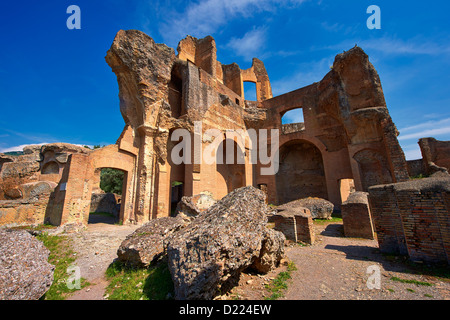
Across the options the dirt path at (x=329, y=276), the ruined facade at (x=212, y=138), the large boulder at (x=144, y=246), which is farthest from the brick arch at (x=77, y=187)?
the large boulder at (x=144, y=246)

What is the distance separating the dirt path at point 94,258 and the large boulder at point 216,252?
1.86 meters

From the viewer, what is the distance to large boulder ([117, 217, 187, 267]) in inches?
171

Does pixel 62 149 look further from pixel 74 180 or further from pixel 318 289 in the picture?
pixel 318 289

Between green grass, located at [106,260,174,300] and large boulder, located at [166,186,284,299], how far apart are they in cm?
67

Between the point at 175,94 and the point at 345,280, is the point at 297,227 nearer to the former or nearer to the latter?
the point at 345,280

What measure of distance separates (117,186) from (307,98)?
72.4 feet

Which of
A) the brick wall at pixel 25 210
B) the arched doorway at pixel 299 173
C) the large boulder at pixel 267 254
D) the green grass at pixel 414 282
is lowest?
A: the green grass at pixel 414 282

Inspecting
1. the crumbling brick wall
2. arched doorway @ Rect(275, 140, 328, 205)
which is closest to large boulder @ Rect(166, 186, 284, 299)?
arched doorway @ Rect(275, 140, 328, 205)

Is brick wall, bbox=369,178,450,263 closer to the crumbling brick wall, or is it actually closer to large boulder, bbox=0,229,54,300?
large boulder, bbox=0,229,54,300

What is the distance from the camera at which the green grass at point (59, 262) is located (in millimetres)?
3607

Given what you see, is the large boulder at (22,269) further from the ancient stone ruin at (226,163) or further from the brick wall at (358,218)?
the brick wall at (358,218)

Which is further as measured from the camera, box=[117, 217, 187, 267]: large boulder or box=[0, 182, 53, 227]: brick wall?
box=[0, 182, 53, 227]: brick wall

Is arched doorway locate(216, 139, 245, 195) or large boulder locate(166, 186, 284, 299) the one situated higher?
arched doorway locate(216, 139, 245, 195)

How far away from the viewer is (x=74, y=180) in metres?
8.45
